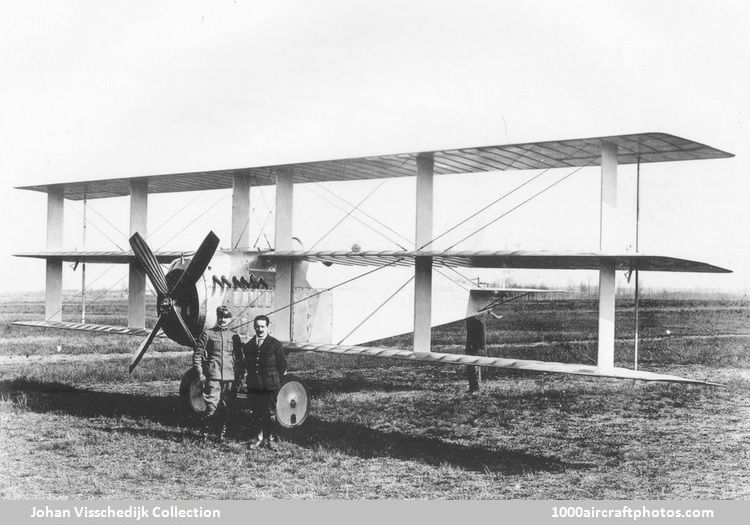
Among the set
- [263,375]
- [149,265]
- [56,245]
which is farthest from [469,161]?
[56,245]

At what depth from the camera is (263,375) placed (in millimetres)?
8461

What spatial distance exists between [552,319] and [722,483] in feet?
88.4

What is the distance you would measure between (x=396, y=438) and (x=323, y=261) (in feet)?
11.1

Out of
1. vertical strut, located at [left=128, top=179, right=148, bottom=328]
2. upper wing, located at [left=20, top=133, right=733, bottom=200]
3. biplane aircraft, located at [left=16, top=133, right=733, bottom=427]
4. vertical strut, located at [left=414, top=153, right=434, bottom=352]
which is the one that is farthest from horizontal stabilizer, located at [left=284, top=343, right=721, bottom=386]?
vertical strut, located at [left=128, top=179, right=148, bottom=328]

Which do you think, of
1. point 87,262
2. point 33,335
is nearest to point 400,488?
point 87,262

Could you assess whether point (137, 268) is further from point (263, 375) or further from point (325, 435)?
point (325, 435)

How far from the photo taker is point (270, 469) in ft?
24.5

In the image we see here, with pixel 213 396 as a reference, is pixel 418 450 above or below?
below

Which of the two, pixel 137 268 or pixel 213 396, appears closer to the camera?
pixel 213 396

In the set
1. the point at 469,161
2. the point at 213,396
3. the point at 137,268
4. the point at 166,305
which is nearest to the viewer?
the point at 213,396

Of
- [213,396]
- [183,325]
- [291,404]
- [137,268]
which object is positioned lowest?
[291,404]

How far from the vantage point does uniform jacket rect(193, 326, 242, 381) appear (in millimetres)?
8891

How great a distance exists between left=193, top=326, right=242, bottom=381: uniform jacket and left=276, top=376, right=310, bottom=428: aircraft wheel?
2.47 feet

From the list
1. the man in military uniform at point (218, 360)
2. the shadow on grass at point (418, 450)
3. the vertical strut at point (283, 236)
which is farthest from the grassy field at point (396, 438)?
the vertical strut at point (283, 236)
